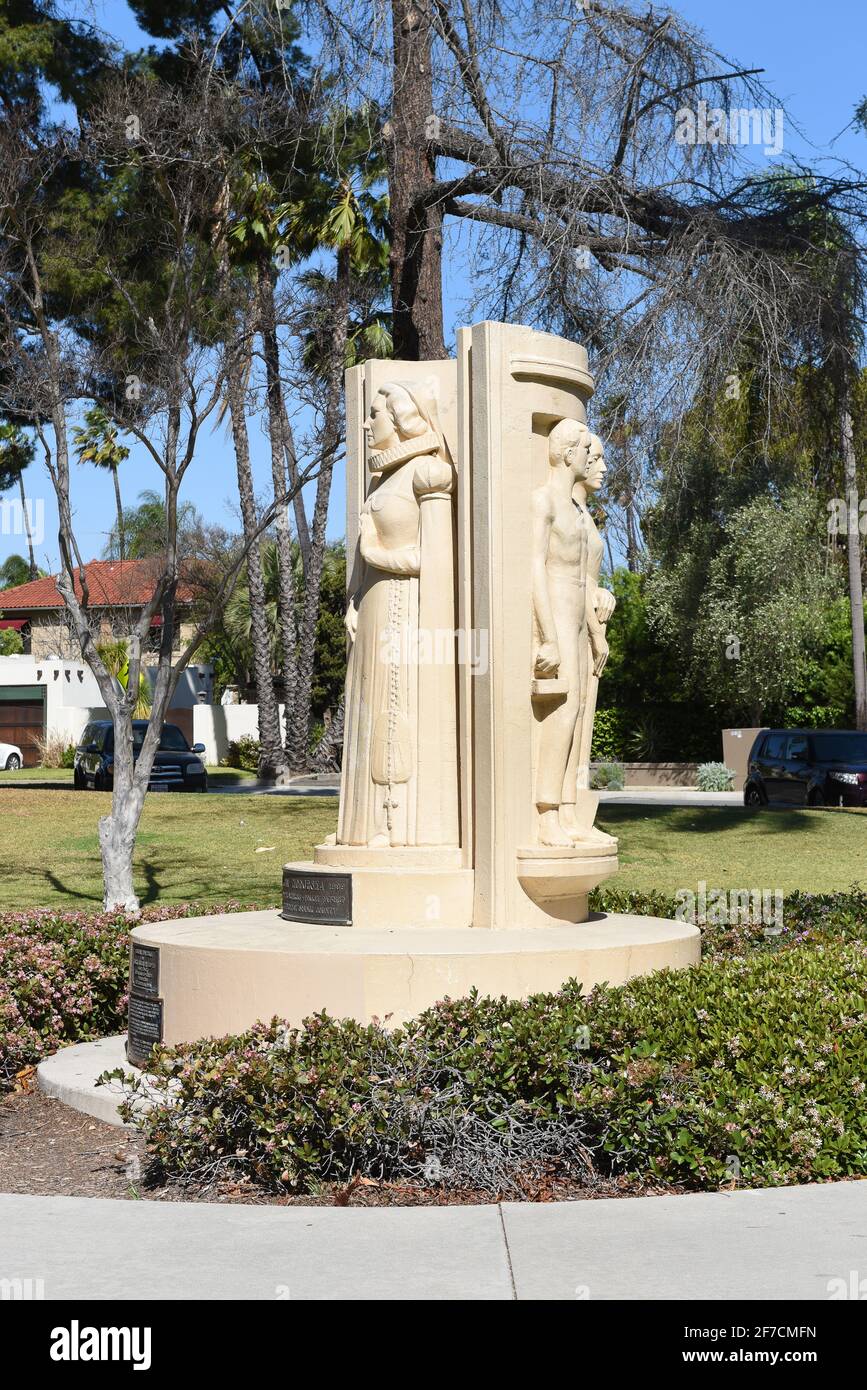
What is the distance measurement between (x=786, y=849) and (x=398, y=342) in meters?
7.87

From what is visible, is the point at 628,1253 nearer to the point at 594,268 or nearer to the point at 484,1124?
the point at 484,1124

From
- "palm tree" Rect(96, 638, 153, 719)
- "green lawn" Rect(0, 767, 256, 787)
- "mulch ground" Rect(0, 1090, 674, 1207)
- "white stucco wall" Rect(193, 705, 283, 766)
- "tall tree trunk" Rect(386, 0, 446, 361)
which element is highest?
"tall tree trunk" Rect(386, 0, 446, 361)

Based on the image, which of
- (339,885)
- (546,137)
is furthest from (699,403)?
→ (339,885)

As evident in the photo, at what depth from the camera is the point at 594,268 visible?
15.1 metres

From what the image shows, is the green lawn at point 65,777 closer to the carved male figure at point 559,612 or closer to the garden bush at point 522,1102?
the carved male figure at point 559,612

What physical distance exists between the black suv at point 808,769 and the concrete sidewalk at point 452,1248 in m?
19.7

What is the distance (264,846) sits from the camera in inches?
696

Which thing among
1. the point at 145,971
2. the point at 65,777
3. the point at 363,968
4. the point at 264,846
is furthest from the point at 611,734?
the point at 363,968

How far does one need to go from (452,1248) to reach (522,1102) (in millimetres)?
1227

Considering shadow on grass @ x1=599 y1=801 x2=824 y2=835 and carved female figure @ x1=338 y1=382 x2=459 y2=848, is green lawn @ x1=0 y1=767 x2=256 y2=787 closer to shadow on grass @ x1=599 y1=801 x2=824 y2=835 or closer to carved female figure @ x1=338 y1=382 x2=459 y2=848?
shadow on grass @ x1=599 y1=801 x2=824 y2=835

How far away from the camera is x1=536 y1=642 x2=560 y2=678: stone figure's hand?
7578 mm

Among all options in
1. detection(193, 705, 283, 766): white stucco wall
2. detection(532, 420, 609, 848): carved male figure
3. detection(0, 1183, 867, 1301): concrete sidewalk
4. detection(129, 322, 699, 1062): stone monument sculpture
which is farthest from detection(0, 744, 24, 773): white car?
detection(0, 1183, 867, 1301): concrete sidewalk

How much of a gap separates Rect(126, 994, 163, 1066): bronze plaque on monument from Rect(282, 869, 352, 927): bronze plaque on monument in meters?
0.97

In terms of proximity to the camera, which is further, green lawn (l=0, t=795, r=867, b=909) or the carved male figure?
green lawn (l=0, t=795, r=867, b=909)
